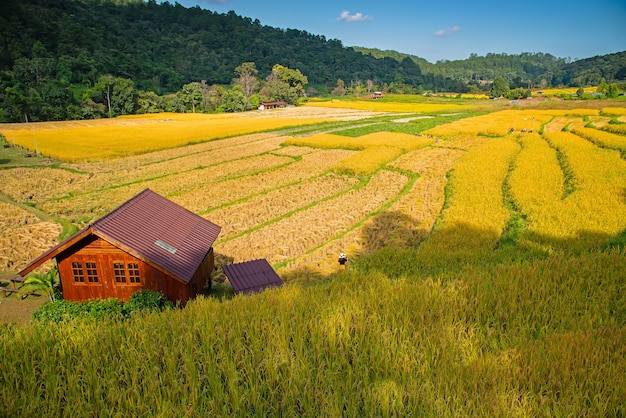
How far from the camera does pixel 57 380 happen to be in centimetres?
359

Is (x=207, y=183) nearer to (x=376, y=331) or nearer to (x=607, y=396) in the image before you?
(x=376, y=331)

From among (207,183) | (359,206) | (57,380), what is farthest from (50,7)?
(57,380)

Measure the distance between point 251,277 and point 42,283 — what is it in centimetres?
637

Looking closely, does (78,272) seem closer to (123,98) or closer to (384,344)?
(384,344)

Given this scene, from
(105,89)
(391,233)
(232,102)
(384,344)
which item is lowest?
(391,233)

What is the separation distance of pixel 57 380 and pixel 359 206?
1671 cm

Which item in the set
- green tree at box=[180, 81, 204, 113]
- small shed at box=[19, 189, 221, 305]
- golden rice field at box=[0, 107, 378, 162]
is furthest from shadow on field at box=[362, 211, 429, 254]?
green tree at box=[180, 81, 204, 113]

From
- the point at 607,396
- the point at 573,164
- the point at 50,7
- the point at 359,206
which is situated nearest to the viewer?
the point at 607,396

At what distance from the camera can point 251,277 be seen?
10859mm

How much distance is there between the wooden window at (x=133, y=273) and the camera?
994 centimetres

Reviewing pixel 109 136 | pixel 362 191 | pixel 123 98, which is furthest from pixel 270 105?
pixel 362 191

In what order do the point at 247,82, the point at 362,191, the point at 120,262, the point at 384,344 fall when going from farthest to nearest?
the point at 247,82
the point at 362,191
the point at 120,262
the point at 384,344

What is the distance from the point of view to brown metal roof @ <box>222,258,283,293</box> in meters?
10.2

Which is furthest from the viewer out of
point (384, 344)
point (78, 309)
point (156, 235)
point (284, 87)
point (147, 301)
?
point (284, 87)
